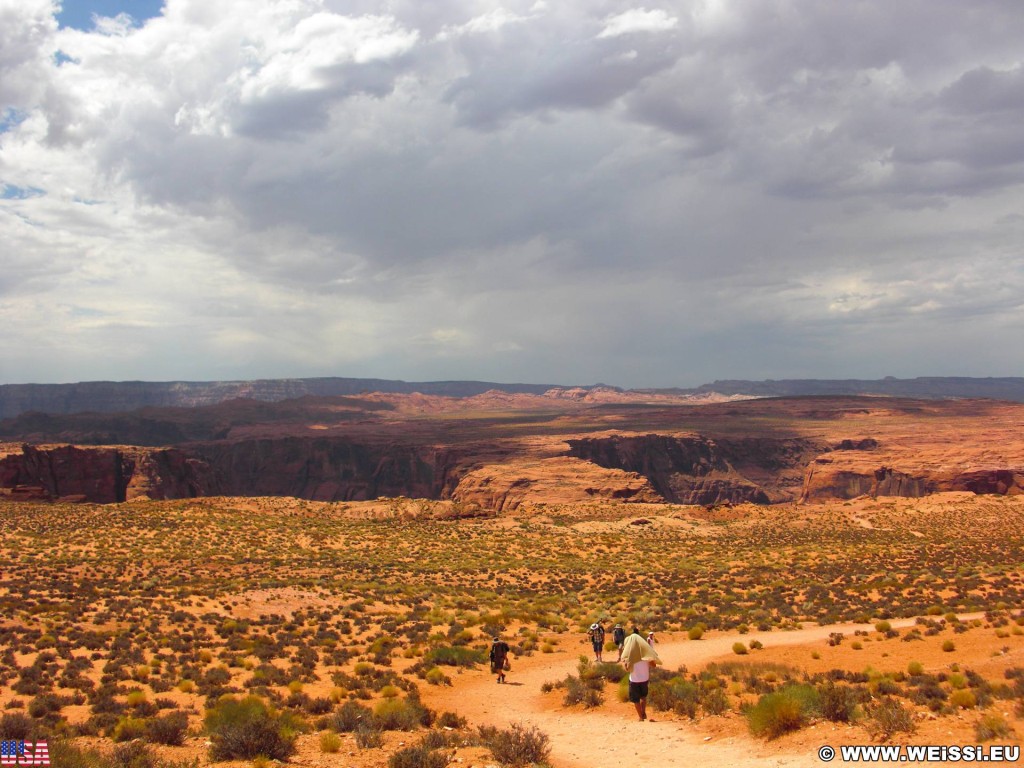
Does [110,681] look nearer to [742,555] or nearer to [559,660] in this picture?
[559,660]

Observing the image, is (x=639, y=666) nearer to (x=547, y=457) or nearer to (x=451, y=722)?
(x=451, y=722)

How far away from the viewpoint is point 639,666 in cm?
1302

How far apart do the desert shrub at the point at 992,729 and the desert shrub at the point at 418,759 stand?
24.8 feet

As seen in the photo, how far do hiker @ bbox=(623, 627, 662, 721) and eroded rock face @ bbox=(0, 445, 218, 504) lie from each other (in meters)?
73.9

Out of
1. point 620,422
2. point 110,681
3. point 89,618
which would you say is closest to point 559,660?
point 110,681

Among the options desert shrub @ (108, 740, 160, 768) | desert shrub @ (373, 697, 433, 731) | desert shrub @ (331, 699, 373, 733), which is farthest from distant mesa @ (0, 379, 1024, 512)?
desert shrub @ (108, 740, 160, 768)

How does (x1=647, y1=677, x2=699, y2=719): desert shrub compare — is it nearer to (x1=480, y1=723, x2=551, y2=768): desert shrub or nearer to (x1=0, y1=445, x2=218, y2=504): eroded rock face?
(x1=480, y1=723, x2=551, y2=768): desert shrub

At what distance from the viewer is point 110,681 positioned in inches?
652

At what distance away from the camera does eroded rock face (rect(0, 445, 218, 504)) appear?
237 ft

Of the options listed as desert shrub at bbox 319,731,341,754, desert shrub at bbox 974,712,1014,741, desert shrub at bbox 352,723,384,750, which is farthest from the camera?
desert shrub at bbox 352,723,384,750

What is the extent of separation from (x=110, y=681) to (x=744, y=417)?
16275 cm

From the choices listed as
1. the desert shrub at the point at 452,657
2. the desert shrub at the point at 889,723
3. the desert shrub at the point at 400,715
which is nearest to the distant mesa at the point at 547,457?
the desert shrub at the point at 452,657

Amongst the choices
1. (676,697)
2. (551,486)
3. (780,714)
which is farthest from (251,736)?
(551,486)

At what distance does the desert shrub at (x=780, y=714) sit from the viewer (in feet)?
37.0
